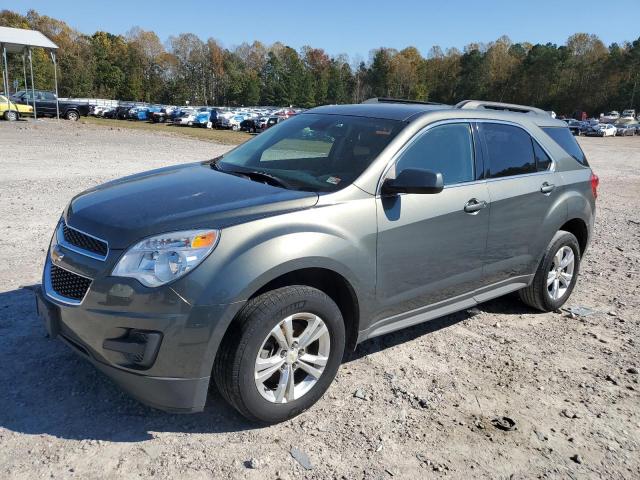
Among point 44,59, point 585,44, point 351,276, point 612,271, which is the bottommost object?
point 612,271

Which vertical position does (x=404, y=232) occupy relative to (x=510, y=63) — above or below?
below

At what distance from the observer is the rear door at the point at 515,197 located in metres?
4.38

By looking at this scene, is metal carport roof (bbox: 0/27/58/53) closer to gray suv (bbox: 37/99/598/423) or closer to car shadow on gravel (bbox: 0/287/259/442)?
car shadow on gravel (bbox: 0/287/259/442)

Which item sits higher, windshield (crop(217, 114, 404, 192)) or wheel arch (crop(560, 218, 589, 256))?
windshield (crop(217, 114, 404, 192))

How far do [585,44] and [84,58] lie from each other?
97546 mm

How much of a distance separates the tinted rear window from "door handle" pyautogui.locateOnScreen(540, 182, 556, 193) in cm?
57

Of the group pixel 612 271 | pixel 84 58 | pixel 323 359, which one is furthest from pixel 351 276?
pixel 84 58

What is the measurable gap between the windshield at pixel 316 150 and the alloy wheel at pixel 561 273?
7.53 feet

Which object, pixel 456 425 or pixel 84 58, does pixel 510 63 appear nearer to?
pixel 84 58

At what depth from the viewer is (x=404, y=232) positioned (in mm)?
3660

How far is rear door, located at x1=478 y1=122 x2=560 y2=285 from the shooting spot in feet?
14.4

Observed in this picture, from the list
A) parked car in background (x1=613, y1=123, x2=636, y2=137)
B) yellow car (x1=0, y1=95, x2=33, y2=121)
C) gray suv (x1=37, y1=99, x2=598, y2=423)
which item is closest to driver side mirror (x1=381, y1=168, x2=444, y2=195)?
gray suv (x1=37, y1=99, x2=598, y2=423)

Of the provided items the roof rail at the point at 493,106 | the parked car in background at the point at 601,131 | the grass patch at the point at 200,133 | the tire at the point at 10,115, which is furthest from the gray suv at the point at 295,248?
the parked car in background at the point at 601,131

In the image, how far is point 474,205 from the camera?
4129mm
